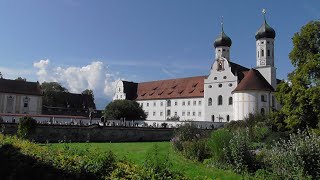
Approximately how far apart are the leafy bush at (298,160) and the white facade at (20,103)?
67.7 metres

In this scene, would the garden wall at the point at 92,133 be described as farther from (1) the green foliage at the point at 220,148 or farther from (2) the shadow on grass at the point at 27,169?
(1) the green foliage at the point at 220,148

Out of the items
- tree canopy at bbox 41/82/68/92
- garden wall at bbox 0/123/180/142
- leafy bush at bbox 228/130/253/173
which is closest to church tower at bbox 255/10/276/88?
garden wall at bbox 0/123/180/142

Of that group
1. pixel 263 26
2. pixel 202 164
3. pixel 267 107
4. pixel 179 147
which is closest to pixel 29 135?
pixel 179 147

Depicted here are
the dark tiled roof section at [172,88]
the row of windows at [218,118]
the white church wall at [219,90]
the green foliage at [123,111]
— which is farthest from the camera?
the dark tiled roof section at [172,88]

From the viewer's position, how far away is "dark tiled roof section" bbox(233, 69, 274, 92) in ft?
212

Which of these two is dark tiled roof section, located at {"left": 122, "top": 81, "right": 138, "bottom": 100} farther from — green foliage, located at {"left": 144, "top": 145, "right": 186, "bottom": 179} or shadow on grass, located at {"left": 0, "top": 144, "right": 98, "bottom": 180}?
green foliage, located at {"left": 144, "top": 145, "right": 186, "bottom": 179}

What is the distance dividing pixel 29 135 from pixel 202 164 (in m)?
15.6

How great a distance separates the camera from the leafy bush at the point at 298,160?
1084 cm

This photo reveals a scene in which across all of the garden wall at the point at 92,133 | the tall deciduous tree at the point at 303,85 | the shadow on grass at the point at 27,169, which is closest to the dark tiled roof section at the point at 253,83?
the garden wall at the point at 92,133

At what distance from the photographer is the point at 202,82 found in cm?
8050

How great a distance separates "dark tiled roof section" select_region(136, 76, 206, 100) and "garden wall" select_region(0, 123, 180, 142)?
39.1 m

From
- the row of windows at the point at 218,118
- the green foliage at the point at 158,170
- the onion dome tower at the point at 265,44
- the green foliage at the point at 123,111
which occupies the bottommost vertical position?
the green foliage at the point at 158,170

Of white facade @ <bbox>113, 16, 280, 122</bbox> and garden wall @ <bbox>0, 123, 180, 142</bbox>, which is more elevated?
white facade @ <bbox>113, 16, 280, 122</bbox>

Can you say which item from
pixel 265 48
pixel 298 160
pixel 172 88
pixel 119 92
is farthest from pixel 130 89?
pixel 298 160
